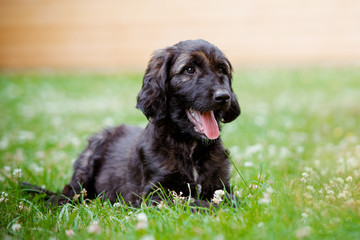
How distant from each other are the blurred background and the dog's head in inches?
517

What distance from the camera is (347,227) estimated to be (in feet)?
7.39

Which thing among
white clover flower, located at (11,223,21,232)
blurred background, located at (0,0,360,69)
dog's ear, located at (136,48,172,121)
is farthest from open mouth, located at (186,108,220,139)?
blurred background, located at (0,0,360,69)

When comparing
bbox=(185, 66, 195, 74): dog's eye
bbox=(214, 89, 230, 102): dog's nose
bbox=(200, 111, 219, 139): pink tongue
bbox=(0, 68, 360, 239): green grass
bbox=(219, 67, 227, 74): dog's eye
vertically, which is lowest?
bbox=(0, 68, 360, 239): green grass

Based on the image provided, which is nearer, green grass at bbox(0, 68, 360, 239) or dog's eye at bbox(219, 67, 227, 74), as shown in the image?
green grass at bbox(0, 68, 360, 239)

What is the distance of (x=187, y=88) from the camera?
3.57 meters

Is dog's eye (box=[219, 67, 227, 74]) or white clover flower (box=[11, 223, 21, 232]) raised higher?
dog's eye (box=[219, 67, 227, 74])

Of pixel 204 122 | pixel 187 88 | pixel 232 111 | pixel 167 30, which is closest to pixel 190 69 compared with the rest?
pixel 187 88

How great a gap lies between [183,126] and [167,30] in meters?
14.2

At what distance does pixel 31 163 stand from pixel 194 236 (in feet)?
12.7

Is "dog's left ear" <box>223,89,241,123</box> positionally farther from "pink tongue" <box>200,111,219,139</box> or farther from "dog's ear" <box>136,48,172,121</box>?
"dog's ear" <box>136,48,172,121</box>

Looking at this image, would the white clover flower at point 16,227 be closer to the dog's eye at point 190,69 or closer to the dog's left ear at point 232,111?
the dog's eye at point 190,69

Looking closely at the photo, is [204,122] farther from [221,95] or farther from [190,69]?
[190,69]

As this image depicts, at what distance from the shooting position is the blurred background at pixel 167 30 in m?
16.4

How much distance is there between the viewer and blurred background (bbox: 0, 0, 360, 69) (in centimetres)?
1642
